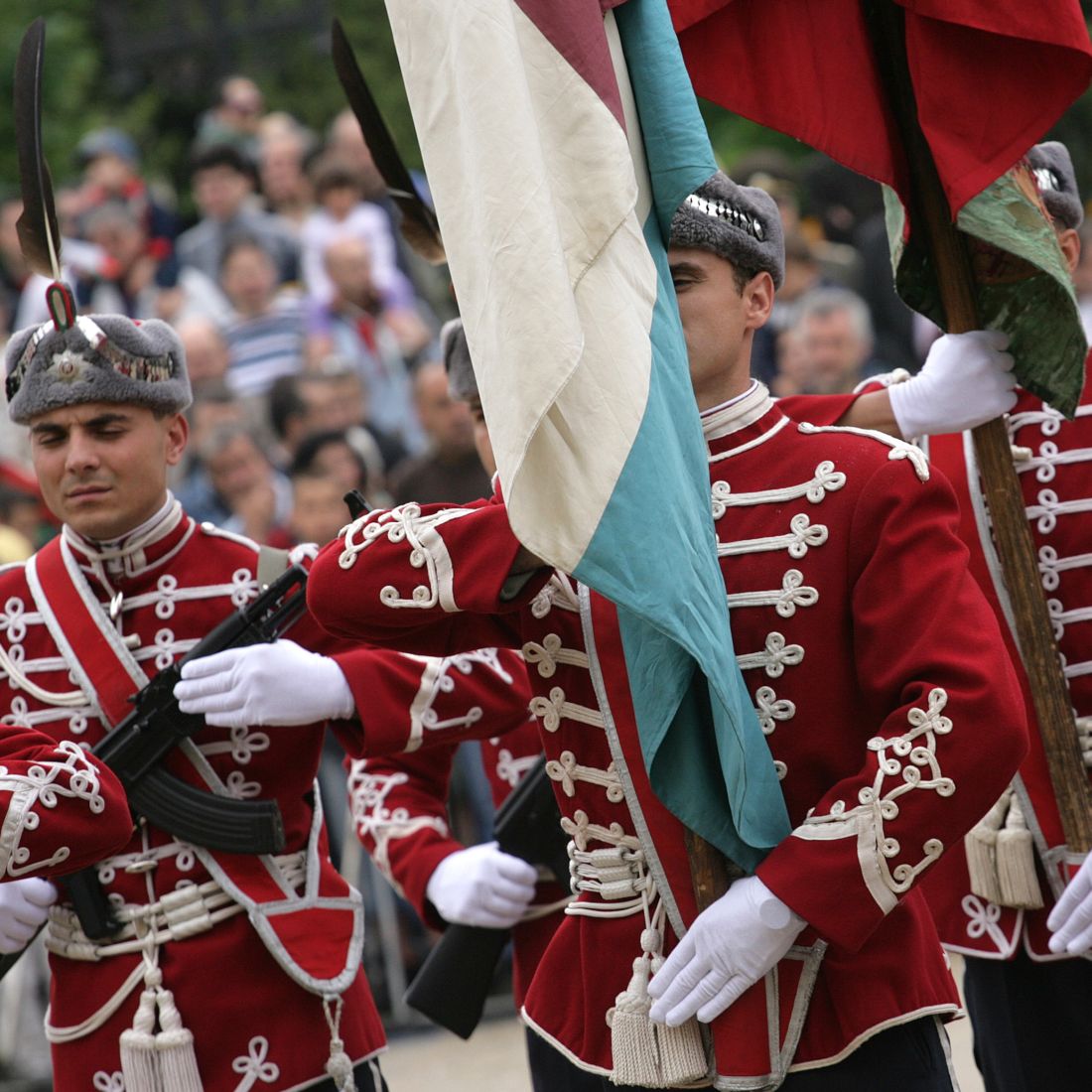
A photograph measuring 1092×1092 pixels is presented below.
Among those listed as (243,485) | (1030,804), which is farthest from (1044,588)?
(243,485)

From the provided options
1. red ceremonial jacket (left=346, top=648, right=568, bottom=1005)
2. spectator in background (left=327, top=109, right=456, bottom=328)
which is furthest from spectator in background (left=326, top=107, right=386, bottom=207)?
red ceremonial jacket (left=346, top=648, right=568, bottom=1005)

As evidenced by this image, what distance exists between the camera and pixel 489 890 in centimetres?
483

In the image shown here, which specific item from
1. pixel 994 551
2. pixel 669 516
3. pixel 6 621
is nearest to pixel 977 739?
pixel 669 516

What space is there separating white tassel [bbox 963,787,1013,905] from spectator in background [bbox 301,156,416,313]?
7.11 meters

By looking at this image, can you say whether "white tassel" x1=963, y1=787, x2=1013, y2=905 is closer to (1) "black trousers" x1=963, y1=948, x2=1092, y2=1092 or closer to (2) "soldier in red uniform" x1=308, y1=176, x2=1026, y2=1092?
(1) "black trousers" x1=963, y1=948, x2=1092, y2=1092

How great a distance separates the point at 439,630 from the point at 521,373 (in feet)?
2.26

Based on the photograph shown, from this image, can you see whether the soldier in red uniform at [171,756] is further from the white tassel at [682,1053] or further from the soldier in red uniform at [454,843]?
Result: the white tassel at [682,1053]

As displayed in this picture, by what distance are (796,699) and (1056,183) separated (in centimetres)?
159

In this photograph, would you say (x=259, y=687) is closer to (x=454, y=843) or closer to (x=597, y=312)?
(x=454, y=843)

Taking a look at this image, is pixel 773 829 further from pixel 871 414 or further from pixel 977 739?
pixel 871 414

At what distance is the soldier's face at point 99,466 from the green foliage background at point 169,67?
11.0 meters

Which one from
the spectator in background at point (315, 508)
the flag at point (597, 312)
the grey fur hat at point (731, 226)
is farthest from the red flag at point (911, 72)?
the spectator in background at point (315, 508)

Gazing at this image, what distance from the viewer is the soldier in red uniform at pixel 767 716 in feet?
9.97

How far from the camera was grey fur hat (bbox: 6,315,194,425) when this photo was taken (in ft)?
13.9
